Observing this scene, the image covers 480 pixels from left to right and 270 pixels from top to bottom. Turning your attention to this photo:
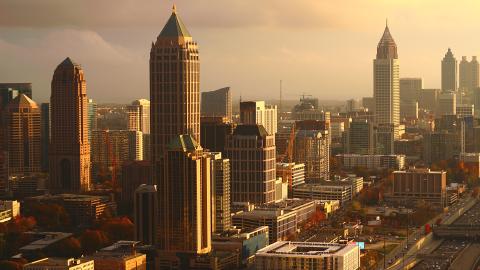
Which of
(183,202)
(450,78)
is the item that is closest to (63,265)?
(183,202)

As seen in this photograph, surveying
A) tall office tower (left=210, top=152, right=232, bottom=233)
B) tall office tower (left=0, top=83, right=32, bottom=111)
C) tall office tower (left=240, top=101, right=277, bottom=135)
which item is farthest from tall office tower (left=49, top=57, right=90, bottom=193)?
tall office tower (left=210, top=152, right=232, bottom=233)

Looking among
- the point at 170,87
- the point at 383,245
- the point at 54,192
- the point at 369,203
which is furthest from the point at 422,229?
the point at 54,192

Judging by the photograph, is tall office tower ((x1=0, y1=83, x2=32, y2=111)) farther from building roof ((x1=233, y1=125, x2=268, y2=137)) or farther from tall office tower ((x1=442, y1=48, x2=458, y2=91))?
tall office tower ((x1=442, y1=48, x2=458, y2=91))

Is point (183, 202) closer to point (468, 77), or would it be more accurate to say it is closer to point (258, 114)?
point (258, 114)

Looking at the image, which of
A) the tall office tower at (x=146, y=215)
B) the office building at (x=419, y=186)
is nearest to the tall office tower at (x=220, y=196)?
the tall office tower at (x=146, y=215)

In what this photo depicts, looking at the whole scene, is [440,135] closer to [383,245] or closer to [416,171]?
[416,171]

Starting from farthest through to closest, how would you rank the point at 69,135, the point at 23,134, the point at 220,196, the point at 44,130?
1. the point at 23,134
2. the point at 44,130
3. the point at 69,135
4. the point at 220,196
